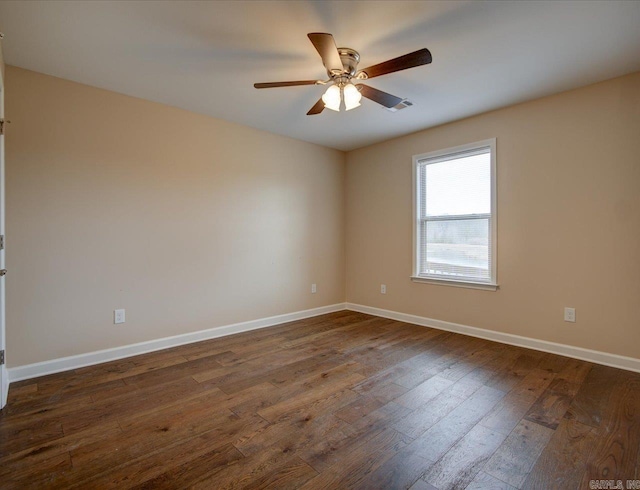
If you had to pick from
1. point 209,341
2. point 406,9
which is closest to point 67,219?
point 209,341

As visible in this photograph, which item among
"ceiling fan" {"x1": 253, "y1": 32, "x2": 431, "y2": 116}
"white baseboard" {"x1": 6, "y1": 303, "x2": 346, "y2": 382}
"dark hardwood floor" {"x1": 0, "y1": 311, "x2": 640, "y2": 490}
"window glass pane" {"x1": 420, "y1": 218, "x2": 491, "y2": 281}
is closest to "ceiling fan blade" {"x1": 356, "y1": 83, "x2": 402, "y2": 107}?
"ceiling fan" {"x1": 253, "y1": 32, "x2": 431, "y2": 116}

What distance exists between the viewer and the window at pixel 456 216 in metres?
3.47

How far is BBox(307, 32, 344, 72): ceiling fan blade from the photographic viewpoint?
169 centimetres

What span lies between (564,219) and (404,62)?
2.24 m

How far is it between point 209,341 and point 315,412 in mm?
1814

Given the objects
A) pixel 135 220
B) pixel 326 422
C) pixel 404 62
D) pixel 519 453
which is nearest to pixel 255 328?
pixel 135 220

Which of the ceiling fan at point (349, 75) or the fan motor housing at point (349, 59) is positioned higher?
the fan motor housing at point (349, 59)

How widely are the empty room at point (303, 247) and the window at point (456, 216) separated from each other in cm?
3

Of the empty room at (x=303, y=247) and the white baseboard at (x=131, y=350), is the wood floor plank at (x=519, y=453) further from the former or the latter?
the white baseboard at (x=131, y=350)

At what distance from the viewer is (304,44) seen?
2221 millimetres

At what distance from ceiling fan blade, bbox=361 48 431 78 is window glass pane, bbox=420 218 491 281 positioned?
2.19 meters

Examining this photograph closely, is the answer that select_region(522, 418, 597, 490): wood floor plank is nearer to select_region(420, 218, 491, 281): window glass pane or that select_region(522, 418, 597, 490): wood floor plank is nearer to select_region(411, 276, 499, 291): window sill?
select_region(411, 276, 499, 291): window sill

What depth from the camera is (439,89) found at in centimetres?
288

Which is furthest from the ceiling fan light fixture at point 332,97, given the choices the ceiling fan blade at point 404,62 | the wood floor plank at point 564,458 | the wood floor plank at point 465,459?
the wood floor plank at point 564,458
